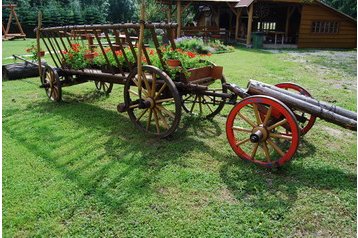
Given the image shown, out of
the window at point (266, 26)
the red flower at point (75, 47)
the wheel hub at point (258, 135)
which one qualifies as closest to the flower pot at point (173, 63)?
the wheel hub at point (258, 135)

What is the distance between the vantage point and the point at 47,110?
6.35m

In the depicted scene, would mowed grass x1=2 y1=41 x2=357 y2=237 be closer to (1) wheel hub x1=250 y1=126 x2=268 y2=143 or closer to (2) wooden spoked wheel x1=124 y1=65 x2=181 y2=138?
(2) wooden spoked wheel x1=124 y1=65 x2=181 y2=138

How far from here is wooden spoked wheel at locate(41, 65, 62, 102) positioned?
6544 mm

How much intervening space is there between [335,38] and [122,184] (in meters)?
21.8

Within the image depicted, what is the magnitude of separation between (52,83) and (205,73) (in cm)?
362

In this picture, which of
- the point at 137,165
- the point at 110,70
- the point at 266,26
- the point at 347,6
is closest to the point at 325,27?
the point at 266,26

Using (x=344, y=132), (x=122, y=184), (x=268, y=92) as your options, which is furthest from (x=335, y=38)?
(x=122, y=184)

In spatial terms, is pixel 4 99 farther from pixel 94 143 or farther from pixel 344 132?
pixel 344 132

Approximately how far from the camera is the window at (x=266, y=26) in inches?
993

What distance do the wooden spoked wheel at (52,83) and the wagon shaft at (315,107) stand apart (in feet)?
13.9

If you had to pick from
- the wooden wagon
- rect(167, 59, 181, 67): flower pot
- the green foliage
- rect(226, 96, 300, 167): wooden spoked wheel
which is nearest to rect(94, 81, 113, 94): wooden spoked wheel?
the wooden wagon

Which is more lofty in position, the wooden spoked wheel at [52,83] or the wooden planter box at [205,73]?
the wooden planter box at [205,73]

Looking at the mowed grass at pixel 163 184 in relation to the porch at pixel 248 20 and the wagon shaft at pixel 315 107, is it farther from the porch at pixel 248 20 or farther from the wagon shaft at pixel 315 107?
the porch at pixel 248 20

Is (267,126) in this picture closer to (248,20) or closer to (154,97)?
(154,97)
